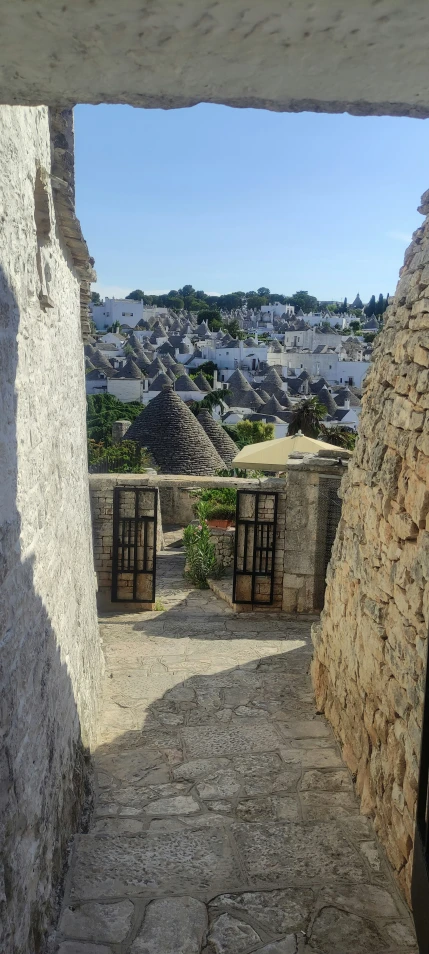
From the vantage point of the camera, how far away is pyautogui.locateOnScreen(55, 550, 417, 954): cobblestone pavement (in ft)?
10.4

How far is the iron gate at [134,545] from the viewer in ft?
30.5

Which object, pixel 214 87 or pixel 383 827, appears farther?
pixel 383 827

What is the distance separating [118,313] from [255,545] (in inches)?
4215

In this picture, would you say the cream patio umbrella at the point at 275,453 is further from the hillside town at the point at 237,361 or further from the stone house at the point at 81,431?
the hillside town at the point at 237,361

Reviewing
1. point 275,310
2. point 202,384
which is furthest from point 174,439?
point 275,310

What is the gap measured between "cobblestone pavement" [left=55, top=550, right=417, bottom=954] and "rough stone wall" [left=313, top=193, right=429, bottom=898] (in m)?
0.25

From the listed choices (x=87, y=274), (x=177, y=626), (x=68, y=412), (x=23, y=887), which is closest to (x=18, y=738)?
(x=23, y=887)

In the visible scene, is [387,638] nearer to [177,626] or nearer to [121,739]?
[121,739]

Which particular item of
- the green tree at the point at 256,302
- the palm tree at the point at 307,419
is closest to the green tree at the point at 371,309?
the green tree at the point at 256,302

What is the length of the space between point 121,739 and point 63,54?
4.80 meters

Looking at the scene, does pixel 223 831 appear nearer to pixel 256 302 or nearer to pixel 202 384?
pixel 202 384

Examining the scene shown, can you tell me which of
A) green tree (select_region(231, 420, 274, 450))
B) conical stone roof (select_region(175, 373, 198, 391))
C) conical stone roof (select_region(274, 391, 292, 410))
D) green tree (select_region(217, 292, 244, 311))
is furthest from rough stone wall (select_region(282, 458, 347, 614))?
green tree (select_region(217, 292, 244, 311))

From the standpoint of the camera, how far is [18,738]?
8.74 feet

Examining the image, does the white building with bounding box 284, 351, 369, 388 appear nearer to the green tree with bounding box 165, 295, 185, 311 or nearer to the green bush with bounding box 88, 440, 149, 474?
the green tree with bounding box 165, 295, 185, 311
